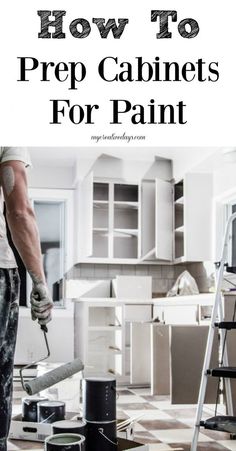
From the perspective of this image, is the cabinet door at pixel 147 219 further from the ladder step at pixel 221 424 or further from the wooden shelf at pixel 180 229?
the ladder step at pixel 221 424

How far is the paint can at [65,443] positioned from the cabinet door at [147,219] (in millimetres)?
4293

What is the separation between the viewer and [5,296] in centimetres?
187

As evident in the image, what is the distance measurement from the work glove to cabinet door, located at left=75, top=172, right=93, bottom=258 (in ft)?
13.7

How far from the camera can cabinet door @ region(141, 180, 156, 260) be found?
21.1ft

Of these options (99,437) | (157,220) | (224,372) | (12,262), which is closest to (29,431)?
(99,437)

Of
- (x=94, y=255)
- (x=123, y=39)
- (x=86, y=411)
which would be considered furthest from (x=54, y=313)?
(x=123, y=39)

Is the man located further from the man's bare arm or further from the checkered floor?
the checkered floor

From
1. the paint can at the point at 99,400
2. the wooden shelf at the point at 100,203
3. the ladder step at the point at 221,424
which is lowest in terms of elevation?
the ladder step at the point at 221,424

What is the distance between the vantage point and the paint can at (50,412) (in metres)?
2.84

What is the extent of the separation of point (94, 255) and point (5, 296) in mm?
4774

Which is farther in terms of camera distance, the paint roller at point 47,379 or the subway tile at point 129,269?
the subway tile at point 129,269

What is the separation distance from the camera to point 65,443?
6.88ft

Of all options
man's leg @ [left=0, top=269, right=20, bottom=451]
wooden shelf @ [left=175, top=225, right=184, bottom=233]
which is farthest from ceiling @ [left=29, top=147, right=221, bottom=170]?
man's leg @ [left=0, top=269, right=20, bottom=451]

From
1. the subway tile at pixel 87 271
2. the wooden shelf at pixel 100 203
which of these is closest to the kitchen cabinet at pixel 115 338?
the subway tile at pixel 87 271
